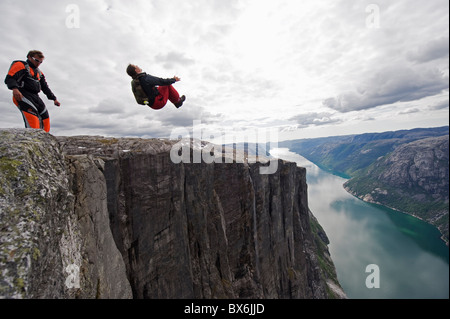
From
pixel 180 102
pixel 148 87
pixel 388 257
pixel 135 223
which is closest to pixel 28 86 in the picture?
pixel 148 87

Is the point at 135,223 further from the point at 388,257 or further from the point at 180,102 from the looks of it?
the point at 388,257

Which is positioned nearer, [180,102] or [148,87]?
[148,87]

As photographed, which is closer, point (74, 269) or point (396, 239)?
point (74, 269)

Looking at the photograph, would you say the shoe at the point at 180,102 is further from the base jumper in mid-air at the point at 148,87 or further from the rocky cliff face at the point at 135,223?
the rocky cliff face at the point at 135,223

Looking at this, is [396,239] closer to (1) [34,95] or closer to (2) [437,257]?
(2) [437,257]
